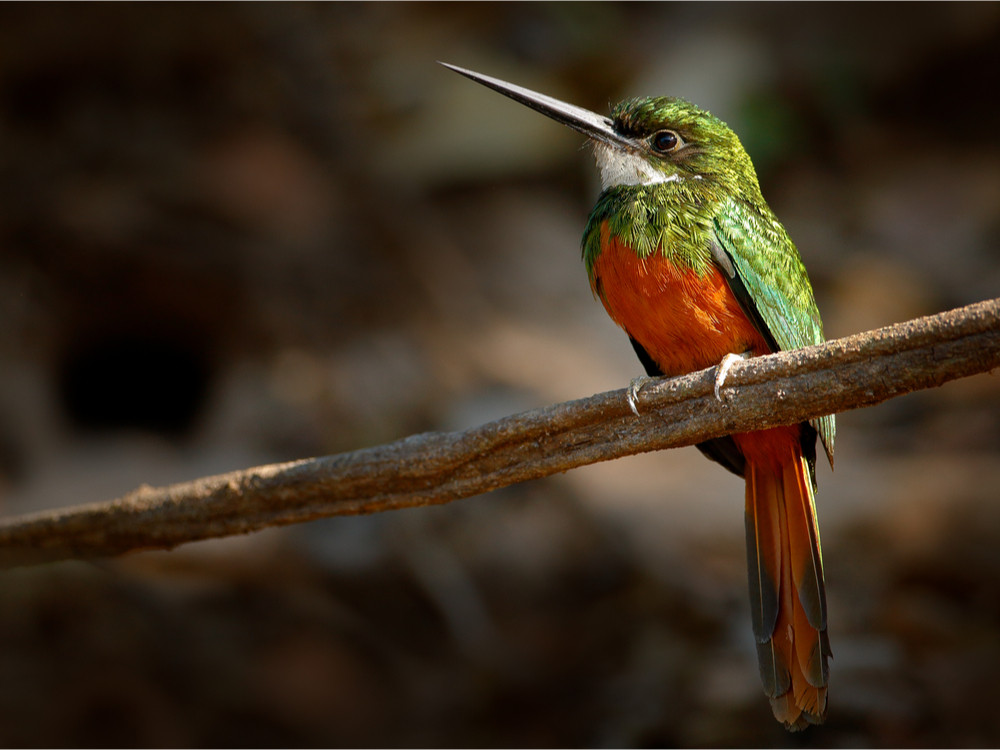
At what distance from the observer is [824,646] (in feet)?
5.54

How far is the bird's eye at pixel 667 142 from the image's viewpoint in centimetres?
195

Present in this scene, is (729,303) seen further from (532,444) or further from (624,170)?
(532,444)

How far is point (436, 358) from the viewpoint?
3648mm

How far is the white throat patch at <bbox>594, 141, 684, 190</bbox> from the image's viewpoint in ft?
6.28

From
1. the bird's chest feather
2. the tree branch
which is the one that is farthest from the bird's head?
the tree branch

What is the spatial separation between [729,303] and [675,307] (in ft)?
0.40

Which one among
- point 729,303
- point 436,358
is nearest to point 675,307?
point 729,303

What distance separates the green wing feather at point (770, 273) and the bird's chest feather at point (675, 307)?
0.04 meters

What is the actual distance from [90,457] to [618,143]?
223 centimetres

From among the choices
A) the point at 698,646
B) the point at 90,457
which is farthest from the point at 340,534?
the point at 698,646

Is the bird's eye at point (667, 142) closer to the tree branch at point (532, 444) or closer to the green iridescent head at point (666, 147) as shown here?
the green iridescent head at point (666, 147)

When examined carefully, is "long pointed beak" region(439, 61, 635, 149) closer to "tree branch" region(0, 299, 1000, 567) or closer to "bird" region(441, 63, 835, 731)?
A: "bird" region(441, 63, 835, 731)

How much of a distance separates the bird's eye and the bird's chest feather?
0.27 m

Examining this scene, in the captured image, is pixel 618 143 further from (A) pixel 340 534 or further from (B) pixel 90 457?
(B) pixel 90 457
